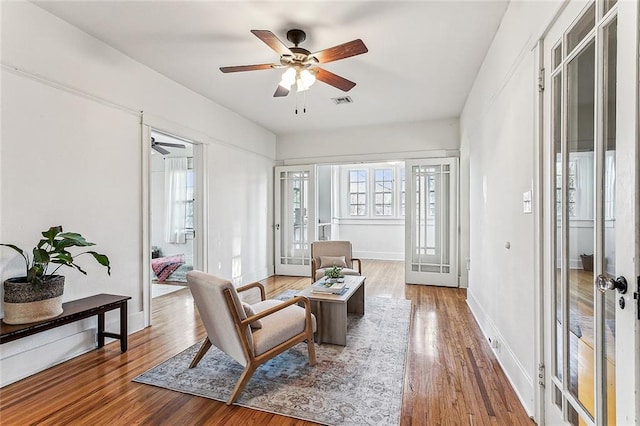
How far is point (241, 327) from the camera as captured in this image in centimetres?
206

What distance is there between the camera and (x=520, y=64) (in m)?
2.16

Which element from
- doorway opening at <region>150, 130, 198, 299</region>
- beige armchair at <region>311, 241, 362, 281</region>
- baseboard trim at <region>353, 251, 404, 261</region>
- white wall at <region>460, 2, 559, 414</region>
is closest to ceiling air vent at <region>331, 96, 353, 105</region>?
white wall at <region>460, 2, 559, 414</region>

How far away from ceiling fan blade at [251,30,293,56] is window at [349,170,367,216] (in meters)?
5.96

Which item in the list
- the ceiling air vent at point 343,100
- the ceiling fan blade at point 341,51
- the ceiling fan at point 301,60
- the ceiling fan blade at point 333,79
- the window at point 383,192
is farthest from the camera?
the window at point 383,192

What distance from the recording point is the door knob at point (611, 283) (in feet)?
3.51

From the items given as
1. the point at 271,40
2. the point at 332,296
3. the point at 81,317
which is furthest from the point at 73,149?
the point at 332,296

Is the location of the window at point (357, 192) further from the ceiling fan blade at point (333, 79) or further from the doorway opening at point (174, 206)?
the ceiling fan blade at point (333, 79)

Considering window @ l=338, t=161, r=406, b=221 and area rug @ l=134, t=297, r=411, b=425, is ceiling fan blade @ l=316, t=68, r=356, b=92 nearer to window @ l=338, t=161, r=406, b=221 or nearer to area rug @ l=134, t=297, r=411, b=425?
area rug @ l=134, t=297, r=411, b=425

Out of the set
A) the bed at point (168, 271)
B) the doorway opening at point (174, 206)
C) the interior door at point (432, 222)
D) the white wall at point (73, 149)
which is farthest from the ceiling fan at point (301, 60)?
the doorway opening at point (174, 206)

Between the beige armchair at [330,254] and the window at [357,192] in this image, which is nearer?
the beige armchair at [330,254]

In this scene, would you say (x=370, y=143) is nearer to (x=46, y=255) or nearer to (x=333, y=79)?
(x=333, y=79)

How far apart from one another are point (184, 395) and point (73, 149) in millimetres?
2241

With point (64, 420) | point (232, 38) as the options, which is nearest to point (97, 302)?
point (64, 420)

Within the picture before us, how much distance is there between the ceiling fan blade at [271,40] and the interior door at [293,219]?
3.56 meters
